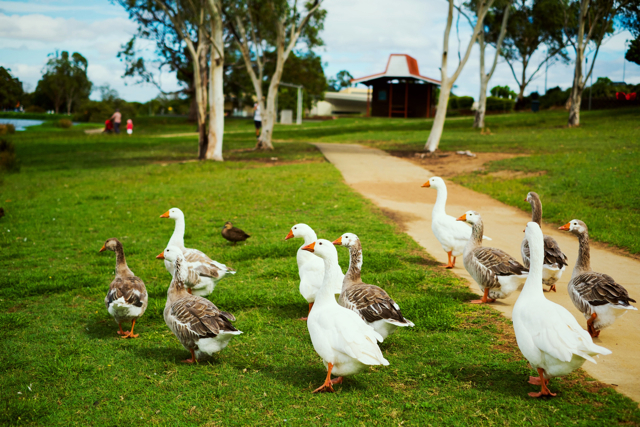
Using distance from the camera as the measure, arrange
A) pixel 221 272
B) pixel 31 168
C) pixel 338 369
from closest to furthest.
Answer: pixel 338 369, pixel 221 272, pixel 31 168

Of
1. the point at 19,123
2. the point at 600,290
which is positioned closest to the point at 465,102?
the point at 19,123

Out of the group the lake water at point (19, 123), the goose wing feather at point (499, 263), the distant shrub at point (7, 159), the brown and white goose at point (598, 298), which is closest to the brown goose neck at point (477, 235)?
the goose wing feather at point (499, 263)

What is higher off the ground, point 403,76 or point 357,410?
point 403,76

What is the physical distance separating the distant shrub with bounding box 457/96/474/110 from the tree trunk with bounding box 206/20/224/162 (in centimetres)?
4867

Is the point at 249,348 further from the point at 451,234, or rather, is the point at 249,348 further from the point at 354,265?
the point at 451,234

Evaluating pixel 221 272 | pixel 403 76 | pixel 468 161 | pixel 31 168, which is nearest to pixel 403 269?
pixel 221 272

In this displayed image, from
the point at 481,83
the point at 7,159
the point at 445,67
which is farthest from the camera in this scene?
the point at 481,83

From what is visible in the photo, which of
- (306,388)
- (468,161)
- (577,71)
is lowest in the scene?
(306,388)

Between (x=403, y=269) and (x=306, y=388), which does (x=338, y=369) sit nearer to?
(x=306, y=388)

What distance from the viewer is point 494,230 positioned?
10891 mm

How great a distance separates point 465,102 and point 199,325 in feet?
215

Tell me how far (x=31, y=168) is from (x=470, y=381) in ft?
76.4

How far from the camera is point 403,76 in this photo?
185ft

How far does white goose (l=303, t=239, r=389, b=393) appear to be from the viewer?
14.4 ft
